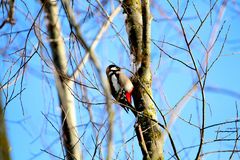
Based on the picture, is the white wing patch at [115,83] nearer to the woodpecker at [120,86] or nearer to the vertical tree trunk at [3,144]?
the woodpecker at [120,86]

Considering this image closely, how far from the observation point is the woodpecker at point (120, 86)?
273 centimetres

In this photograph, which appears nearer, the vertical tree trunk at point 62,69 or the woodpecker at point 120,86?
the vertical tree trunk at point 62,69

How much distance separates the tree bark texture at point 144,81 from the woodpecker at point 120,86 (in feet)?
0.26

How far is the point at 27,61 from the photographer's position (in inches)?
104

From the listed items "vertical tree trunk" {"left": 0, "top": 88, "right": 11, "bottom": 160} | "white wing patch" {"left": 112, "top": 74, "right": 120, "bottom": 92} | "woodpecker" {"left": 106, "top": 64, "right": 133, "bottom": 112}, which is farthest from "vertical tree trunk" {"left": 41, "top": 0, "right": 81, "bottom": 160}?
"vertical tree trunk" {"left": 0, "top": 88, "right": 11, "bottom": 160}

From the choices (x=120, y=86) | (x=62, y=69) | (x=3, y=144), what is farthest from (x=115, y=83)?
(x=3, y=144)

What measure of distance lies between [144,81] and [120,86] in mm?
490

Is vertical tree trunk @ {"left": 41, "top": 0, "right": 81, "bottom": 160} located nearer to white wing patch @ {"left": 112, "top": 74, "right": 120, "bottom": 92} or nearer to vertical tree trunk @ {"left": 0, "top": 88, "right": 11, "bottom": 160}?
white wing patch @ {"left": 112, "top": 74, "right": 120, "bottom": 92}

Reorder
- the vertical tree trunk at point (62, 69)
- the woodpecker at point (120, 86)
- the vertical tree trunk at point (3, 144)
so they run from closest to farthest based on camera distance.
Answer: the vertical tree trunk at point (3, 144) → the vertical tree trunk at point (62, 69) → the woodpecker at point (120, 86)

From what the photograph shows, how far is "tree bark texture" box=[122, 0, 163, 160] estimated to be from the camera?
2.46 m

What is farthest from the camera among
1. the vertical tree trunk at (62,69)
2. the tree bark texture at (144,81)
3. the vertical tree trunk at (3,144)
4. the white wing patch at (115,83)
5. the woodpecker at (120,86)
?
the white wing patch at (115,83)

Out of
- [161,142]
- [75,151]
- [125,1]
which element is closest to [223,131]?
[161,142]

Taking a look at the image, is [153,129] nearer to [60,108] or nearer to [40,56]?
[60,108]

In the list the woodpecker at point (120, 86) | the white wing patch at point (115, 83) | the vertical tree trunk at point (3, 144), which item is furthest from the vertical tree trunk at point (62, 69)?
the vertical tree trunk at point (3, 144)
